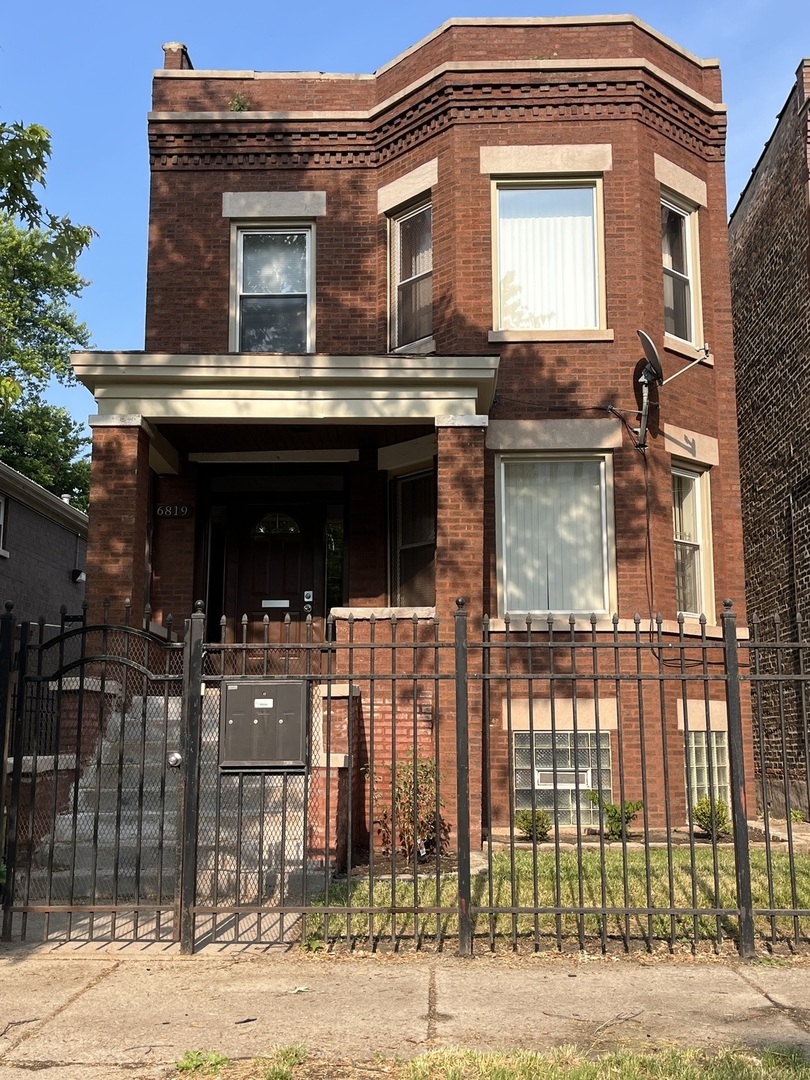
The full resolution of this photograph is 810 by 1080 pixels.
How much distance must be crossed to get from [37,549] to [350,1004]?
17.0 metres

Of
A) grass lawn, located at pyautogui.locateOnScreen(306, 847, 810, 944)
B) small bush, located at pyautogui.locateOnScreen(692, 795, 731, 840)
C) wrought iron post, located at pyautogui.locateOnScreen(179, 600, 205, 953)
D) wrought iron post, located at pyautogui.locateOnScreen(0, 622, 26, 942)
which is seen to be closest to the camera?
grass lawn, located at pyautogui.locateOnScreen(306, 847, 810, 944)

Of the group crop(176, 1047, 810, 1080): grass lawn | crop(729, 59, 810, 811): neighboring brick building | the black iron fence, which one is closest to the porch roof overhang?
the black iron fence

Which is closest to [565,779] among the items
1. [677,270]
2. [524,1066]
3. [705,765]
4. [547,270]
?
[705,765]

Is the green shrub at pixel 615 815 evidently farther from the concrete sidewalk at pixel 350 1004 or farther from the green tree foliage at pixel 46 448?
the green tree foliage at pixel 46 448

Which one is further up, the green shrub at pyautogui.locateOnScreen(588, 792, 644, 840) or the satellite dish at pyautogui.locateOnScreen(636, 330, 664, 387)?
the satellite dish at pyautogui.locateOnScreen(636, 330, 664, 387)

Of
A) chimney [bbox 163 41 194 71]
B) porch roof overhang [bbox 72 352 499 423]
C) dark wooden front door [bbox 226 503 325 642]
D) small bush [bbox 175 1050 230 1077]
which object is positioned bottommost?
small bush [bbox 175 1050 230 1077]

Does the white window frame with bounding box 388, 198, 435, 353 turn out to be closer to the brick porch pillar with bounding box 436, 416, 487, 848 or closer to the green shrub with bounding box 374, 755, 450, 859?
the brick porch pillar with bounding box 436, 416, 487, 848

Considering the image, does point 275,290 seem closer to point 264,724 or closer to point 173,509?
point 173,509

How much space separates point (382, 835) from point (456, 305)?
249 inches

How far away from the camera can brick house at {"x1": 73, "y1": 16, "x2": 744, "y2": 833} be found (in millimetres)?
11219

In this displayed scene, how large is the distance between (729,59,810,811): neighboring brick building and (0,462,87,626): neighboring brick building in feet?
38.6

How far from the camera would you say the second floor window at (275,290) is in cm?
1348

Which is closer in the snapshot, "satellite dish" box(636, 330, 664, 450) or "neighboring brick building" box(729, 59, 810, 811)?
"satellite dish" box(636, 330, 664, 450)

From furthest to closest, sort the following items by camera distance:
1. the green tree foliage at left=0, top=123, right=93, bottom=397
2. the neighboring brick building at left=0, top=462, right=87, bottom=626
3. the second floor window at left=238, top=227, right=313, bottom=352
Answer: the green tree foliage at left=0, top=123, right=93, bottom=397 < the neighboring brick building at left=0, top=462, right=87, bottom=626 < the second floor window at left=238, top=227, right=313, bottom=352
